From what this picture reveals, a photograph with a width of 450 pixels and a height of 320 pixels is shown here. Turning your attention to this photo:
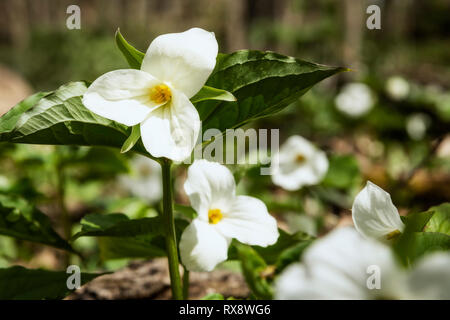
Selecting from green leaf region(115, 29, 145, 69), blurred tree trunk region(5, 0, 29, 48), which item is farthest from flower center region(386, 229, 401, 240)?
blurred tree trunk region(5, 0, 29, 48)

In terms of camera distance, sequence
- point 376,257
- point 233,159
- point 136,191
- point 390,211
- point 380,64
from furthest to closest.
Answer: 1. point 380,64
2. point 136,191
3. point 233,159
4. point 390,211
5. point 376,257

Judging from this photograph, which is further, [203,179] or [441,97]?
[441,97]

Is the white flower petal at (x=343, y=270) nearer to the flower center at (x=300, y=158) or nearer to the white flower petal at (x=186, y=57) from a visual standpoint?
the white flower petal at (x=186, y=57)

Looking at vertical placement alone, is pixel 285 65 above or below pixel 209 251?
above

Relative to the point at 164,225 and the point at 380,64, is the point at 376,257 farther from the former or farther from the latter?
the point at 380,64

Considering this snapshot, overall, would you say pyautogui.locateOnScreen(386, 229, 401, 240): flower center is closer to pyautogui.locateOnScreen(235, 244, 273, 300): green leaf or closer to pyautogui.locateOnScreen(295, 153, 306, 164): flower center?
pyautogui.locateOnScreen(235, 244, 273, 300): green leaf

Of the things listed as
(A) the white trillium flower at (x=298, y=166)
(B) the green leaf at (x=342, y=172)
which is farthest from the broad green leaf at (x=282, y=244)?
(B) the green leaf at (x=342, y=172)
